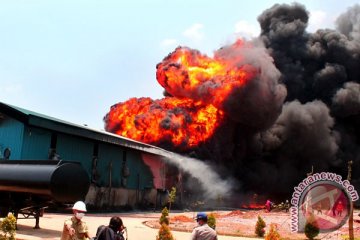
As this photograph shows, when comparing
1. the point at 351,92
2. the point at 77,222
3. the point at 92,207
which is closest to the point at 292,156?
the point at 351,92

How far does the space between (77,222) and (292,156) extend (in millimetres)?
49575

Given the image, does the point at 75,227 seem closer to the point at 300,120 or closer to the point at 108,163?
the point at 108,163

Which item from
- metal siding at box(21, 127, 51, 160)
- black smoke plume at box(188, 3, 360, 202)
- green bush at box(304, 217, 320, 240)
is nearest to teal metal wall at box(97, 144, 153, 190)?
metal siding at box(21, 127, 51, 160)

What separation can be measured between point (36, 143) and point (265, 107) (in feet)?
89.1

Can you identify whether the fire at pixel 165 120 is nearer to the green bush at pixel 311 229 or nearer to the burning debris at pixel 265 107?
the burning debris at pixel 265 107

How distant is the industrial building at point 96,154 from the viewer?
27.6 meters

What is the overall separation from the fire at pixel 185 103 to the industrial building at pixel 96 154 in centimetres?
508

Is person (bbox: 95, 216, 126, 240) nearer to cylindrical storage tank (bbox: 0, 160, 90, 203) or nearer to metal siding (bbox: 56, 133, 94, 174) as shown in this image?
cylindrical storage tank (bbox: 0, 160, 90, 203)

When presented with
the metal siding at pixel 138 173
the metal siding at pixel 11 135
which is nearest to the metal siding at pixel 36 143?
the metal siding at pixel 11 135

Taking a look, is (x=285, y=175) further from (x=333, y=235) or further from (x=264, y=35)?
(x=333, y=235)

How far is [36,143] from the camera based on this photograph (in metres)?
28.1

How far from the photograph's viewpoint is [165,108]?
1928 inches

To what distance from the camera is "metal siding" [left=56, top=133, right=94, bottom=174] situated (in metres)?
29.9

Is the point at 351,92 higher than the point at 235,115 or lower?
higher
